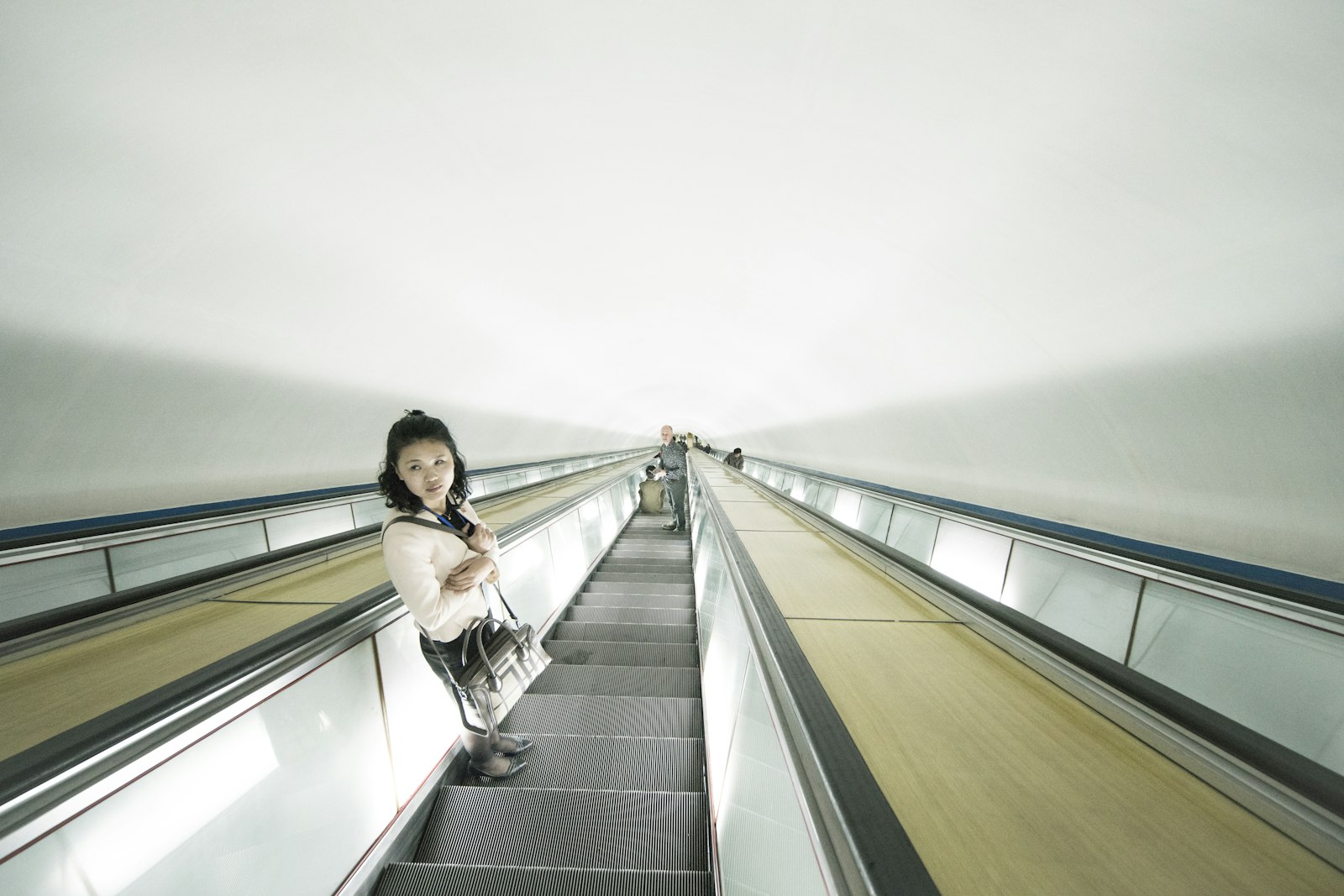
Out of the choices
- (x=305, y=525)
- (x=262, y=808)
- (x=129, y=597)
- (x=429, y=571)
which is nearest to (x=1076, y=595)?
(x=429, y=571)

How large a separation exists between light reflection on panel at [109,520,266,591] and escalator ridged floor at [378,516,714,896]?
3.05 meters

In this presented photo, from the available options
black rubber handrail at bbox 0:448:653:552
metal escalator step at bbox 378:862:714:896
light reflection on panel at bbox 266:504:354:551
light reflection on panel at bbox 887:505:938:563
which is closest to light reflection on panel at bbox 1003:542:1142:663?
light reflection on panel at bbox 887:505:938:563

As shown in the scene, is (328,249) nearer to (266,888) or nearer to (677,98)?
(677,98)

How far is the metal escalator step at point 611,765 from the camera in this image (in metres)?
2.52

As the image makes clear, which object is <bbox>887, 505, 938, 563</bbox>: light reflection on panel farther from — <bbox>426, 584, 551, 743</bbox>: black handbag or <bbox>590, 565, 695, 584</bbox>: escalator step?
<bbox>426, 584, 551, 743</bbox>: black handbag

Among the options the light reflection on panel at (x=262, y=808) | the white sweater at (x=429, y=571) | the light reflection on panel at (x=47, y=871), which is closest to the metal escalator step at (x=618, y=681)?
the light reflection on panel at (x=262, y=808)

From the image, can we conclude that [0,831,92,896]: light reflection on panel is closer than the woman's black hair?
Yes

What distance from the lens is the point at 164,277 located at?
136 inches

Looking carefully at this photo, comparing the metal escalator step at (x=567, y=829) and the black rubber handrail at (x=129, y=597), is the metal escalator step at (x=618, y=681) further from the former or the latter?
the black rubber handrail at (x=129, y=597)

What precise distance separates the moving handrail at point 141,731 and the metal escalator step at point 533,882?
40.2 inches

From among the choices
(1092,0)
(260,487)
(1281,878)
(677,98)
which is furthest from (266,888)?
(260,487)

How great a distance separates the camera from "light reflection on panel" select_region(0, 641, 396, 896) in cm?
117

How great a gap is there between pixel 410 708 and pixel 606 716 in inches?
47.2

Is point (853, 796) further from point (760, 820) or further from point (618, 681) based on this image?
point (618, 681)
